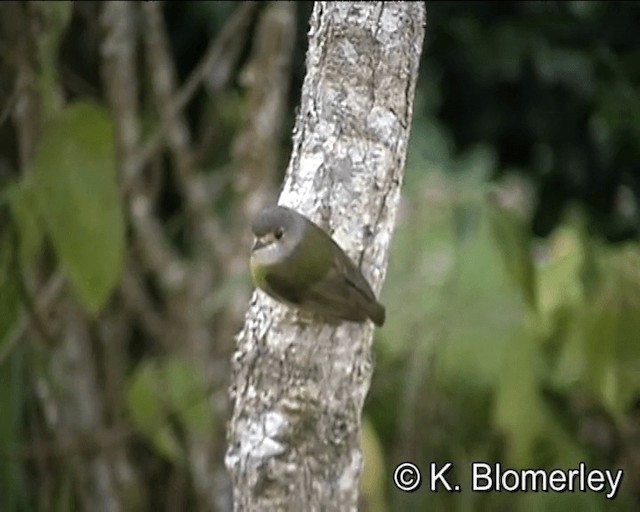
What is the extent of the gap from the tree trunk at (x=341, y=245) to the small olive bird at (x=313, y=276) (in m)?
0.02

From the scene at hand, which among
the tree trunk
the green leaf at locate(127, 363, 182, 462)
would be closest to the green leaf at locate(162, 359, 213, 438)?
the green leaf at locate(127, 363, 182, 462)

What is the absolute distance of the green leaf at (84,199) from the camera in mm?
2029

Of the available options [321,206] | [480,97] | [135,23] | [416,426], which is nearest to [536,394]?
[416,426]

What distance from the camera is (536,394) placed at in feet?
8.65

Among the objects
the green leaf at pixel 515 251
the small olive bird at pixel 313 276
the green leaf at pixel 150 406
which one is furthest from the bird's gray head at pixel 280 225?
the green leaf at pixel 150 406

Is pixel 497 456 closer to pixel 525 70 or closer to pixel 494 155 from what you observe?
pixel 494 155

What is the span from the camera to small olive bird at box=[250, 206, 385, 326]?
1347 mm

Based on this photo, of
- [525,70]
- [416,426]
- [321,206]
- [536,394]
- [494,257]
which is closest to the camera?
[321,206]

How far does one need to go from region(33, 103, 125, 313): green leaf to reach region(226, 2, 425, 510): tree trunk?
2.15 ft

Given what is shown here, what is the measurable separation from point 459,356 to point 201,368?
577 mm

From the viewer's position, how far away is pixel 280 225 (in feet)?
4.54

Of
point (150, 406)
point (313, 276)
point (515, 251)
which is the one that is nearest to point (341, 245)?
point (313, 276)

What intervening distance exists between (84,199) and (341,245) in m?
0.72

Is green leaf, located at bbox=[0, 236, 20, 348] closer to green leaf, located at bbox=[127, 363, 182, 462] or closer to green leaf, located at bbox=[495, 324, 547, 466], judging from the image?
green leaf, located at bbox=[127, 363, 182, 462]
